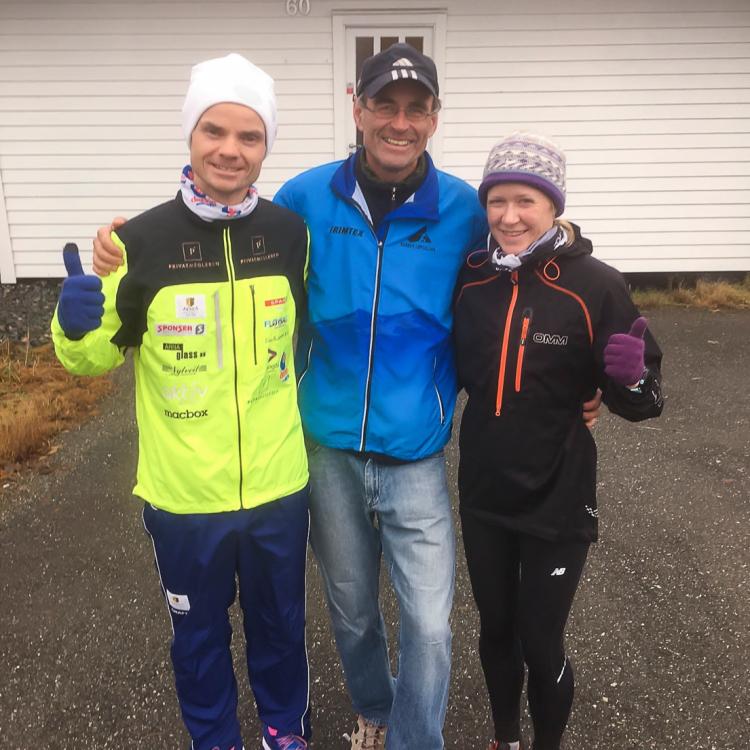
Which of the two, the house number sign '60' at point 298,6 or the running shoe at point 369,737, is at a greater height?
the house number sign '60' at point 298,6

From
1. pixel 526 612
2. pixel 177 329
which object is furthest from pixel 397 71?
pixel 526 612

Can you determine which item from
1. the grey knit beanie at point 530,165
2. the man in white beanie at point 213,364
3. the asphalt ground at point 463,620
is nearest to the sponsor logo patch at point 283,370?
the man in white beanie at point 213,364

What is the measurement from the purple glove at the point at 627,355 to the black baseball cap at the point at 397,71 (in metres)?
0.89

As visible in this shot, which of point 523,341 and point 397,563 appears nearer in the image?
point 523,341

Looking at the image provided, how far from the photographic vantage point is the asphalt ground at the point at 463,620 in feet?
8.13

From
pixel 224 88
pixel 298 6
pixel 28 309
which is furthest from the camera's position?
pixel 28 309

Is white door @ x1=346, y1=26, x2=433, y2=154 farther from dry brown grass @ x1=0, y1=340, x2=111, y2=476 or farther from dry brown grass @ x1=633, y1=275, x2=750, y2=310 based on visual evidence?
dry brown grass @ x1=0, y1=340, x2=111, y2=476

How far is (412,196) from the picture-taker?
2049 mm

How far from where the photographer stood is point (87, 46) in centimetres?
762

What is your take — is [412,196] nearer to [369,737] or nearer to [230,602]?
[230,602]

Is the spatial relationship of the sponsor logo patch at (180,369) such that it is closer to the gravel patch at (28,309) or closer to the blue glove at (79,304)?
the blue glove at (79,304)

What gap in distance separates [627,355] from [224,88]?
126 centimetres

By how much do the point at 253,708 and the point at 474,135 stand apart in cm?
681

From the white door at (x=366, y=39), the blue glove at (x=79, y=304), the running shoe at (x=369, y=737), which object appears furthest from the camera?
the white door at (x=366, y=39)
